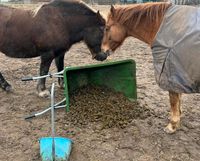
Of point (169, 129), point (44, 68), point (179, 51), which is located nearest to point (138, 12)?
point (179, 51)

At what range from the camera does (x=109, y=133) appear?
3.79 metres

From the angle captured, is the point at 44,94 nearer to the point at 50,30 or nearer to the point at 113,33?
the point at 50,30

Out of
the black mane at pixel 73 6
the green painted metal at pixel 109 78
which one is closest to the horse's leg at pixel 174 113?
the green painted metal at pixel 109 78

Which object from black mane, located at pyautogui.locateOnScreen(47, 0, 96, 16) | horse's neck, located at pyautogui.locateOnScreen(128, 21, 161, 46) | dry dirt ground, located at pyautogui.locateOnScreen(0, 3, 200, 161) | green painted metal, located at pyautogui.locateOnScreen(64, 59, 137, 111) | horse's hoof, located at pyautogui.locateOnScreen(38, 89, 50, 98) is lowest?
dry dirt ground, located at pyautogui.locateOnScreen(0, 3, 200, 161)

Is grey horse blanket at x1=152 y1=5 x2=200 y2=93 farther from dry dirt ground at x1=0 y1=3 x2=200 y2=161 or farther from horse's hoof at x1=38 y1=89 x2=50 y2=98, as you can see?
horse's hoof at x1=38 y1=89 x2=50 y2=98

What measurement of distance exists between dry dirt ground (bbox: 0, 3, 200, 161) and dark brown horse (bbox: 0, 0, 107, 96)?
594mm

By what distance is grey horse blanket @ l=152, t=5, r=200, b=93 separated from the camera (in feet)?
10.2

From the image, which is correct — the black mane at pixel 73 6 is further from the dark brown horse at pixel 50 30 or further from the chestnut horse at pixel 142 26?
the chestnut horse at pixel 142 26

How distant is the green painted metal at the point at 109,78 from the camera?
4398mm

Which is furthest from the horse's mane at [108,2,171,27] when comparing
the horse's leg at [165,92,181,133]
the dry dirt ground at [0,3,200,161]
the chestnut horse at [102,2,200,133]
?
the dry dirt ground at [0,3,200,161]

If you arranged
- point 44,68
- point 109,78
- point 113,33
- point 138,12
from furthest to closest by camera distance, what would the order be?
1. point 44,68
2. point 109,78
3. point 113,33
4. point 138,12

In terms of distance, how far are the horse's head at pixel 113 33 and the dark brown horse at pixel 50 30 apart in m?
0.67

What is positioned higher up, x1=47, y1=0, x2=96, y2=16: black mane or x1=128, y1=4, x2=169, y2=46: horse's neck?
x1=47, y1=0, x2=96, y2=16: black mane

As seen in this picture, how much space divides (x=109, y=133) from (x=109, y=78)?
101 cm
